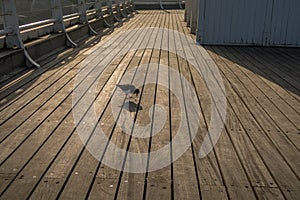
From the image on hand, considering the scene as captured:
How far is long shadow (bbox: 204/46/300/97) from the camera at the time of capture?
13.1ft

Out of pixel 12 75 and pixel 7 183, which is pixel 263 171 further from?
pixel 12 75

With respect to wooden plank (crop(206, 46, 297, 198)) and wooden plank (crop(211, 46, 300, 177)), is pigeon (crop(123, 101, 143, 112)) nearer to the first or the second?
wooden plank (crop(206, 46, 297, 198))

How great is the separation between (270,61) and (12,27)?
3.63 meters

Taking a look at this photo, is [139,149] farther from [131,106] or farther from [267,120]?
[267,120]

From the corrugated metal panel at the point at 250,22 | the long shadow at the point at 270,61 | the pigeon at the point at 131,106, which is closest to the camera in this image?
the pigeon at the point at 131,106

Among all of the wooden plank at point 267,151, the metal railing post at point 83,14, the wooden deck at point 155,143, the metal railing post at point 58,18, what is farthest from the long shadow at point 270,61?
the metal railing post at point 83,14

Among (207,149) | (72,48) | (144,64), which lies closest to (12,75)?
(144,64)

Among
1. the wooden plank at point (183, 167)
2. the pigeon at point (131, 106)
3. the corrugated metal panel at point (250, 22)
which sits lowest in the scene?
the wooden plank at point (183, 167)

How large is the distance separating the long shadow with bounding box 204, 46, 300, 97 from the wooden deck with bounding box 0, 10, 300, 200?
4 centimetres

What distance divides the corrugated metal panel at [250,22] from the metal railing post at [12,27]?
3.35m

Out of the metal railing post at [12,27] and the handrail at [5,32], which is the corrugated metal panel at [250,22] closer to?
the metal railing post at [12,27]

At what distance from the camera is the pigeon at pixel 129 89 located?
11.1ft

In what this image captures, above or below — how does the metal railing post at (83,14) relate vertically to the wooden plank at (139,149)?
above

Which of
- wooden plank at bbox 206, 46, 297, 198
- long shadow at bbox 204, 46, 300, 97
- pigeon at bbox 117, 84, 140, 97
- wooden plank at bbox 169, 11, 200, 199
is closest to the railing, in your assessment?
pigeon at bbox 117, 84, 140, 97
